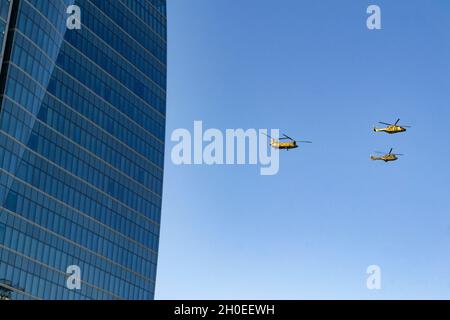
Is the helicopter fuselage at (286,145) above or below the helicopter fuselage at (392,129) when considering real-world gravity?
below

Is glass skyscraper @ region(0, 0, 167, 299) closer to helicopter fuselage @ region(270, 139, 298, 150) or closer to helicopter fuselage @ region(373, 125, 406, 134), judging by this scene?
helicopter fuselage @ region(270, 139, 298, 150)

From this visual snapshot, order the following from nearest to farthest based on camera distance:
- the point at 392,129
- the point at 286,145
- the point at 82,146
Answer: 1. the point at 286,145
2. the point at 392,129
3. the point at 82,146

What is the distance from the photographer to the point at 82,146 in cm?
13950

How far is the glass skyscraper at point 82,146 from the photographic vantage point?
119 metres

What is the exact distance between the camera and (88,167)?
14088 cm

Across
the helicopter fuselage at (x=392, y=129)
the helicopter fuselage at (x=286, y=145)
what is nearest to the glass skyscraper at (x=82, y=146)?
the helicopter fuselage at (x=286, y=145)

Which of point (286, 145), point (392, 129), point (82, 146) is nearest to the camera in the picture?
point (286, 145)

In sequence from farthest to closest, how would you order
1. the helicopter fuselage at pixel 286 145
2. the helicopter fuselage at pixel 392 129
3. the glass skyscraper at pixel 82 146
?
the glass skyscraper at pixel 82 146, the helicopter fuselage at pixel 392 129, the helicopter fuselage at pixel 286 145

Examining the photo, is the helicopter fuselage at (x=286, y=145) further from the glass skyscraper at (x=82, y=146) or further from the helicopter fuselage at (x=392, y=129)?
the glass skyscraper at (x=82, y=146)

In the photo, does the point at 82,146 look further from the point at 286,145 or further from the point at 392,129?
the point at 392,129

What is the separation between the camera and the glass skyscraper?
11919 cm

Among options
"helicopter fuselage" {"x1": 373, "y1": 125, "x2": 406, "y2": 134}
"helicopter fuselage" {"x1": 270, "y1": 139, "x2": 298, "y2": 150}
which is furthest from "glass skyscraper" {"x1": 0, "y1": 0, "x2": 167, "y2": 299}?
"helicopter fuselage" {"x1": 373, "y1": 125, "x2": 406, "y2": 134}

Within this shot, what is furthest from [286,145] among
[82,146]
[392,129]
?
[82,146]
